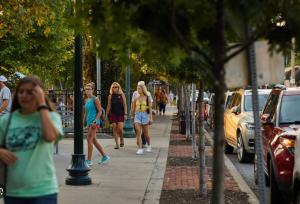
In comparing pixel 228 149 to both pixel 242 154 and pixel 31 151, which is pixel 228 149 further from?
pixel 31 151

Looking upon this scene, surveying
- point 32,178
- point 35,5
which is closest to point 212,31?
point 32,178

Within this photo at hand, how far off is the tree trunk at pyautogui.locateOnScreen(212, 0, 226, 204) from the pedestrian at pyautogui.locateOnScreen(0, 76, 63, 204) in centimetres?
117

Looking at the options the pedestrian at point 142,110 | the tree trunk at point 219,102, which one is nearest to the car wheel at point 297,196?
the tree trunk at point 219,102

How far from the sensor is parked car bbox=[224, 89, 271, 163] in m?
14.2

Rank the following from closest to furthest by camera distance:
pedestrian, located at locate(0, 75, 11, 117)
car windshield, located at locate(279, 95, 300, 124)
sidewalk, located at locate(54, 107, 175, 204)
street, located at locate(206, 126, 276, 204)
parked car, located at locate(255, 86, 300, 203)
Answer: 1. parked car, located at locate(255, 86, 300, 203)
2. sidewalk, located at locate(54, 107, 175, 204)
3. car windshield, located at locate(279, 95, 300, 124)
4. street, located at locate(206, 126, 276, 204)
5. pedestrian, located at locate(0, 75, 11, 117)

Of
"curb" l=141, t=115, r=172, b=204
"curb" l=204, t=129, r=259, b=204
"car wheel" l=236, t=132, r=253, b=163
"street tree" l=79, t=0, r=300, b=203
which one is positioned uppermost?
"street tree" l=79, t=0, r=300, b=203

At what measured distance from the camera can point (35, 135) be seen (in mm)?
4707

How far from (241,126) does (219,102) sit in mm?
10277

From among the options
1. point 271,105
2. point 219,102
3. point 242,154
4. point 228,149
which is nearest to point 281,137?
point 271,105

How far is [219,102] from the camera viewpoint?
452cm

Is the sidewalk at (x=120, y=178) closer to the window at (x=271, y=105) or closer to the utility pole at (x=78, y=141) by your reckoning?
the utility pole at (x=78, y=141)

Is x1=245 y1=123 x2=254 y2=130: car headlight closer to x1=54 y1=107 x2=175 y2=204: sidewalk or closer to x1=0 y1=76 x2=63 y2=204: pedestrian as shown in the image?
x1=54 y1=107 x2=175 y2=204: sidewalk

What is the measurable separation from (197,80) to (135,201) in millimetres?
1899

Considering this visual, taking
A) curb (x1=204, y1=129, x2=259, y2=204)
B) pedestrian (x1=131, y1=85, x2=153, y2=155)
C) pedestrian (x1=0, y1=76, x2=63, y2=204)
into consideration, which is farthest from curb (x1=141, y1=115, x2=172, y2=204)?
pedestrian (x1=0, y1=76, x2=63, y2=204)
